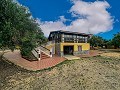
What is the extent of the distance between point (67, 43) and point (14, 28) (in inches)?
667

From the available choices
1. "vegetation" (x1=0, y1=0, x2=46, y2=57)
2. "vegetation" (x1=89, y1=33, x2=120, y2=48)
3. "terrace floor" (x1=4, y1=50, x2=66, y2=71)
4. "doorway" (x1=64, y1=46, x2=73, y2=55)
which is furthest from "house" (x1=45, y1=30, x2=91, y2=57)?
"vegetation" (x1=89, y1=33, x2=120, y2=48)

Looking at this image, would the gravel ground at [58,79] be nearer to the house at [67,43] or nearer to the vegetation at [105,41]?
the house at [67,43]

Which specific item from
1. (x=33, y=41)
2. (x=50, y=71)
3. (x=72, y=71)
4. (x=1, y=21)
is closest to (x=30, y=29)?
(x=33, y=41)

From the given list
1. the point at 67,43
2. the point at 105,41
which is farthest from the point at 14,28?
the point at 105,41

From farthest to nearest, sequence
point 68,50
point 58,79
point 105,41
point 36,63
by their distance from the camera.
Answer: point 105,41, point 68,50, point 36,63, point 58,79

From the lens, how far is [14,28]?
56.8 feet

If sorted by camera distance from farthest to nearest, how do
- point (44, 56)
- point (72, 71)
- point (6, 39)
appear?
point (44, 56), point (72, 71), point (6, 39)

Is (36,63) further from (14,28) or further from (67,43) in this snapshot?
(67,43)

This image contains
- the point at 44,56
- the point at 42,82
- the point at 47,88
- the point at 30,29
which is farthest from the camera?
the point at 44,56

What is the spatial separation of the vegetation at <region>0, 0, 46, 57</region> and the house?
42.6ft

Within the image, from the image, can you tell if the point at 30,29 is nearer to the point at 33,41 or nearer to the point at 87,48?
the point at 33,41

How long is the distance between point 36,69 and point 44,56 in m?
8.11

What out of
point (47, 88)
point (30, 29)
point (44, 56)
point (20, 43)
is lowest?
point (47, 88)

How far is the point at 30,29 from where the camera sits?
21312 mm
